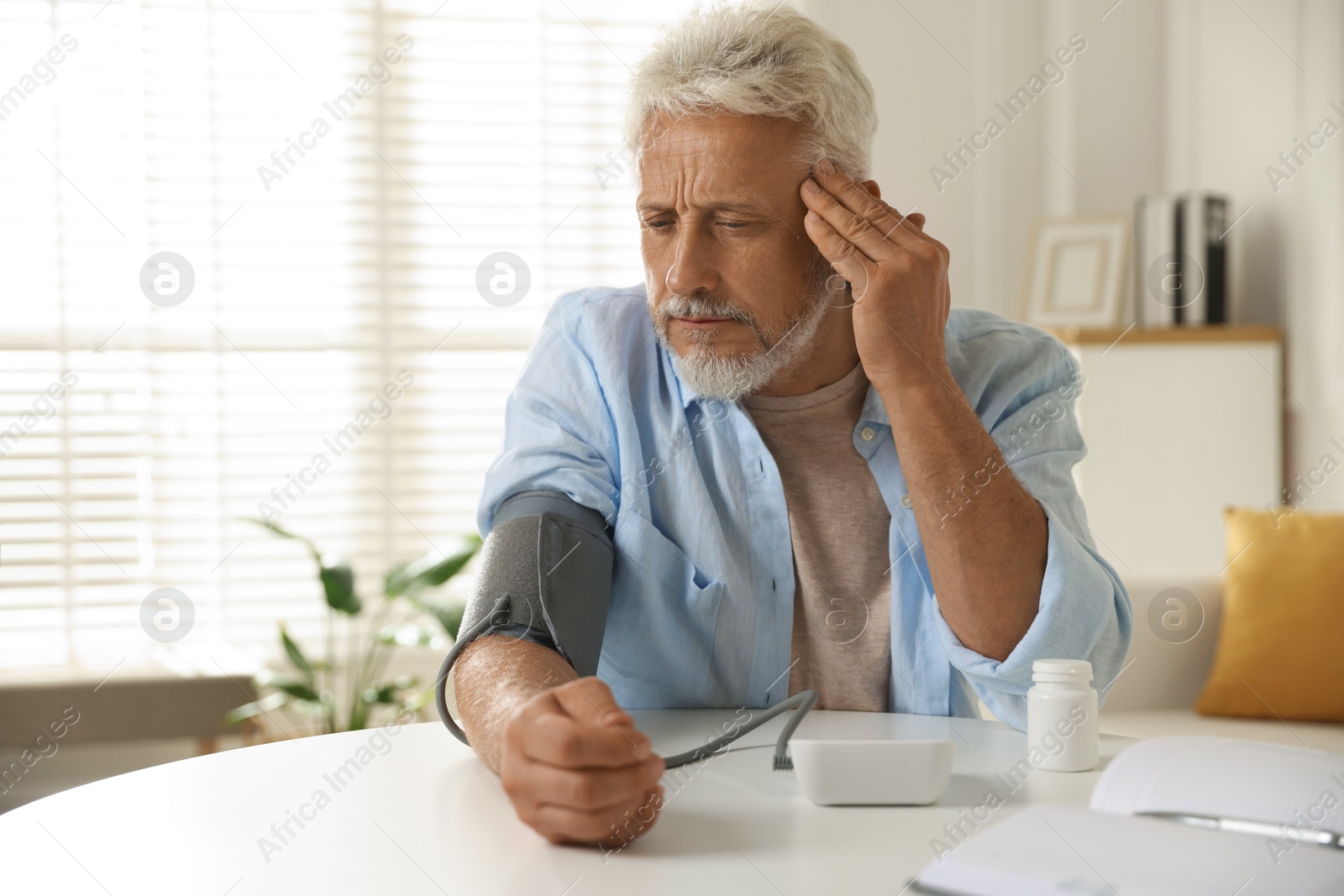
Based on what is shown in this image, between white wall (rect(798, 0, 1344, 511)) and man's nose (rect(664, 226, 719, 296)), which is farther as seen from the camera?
white wall (rect(798, 0, 1344, 511))

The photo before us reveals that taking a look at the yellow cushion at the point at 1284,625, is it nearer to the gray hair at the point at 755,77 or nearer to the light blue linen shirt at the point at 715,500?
the light blue linen shirt at the point at 715,500

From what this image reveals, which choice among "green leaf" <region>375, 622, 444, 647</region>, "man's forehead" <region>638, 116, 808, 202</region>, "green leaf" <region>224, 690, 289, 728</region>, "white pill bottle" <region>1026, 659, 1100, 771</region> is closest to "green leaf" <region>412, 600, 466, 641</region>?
"green leaf" <region>375, 622, 444, 647</region>

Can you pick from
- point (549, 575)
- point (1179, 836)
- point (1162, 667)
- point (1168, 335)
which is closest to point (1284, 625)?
point (1162, 667)

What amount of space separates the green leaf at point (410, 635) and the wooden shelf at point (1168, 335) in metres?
1.96

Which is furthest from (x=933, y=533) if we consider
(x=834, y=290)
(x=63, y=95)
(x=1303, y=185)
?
(x=63, y=95)

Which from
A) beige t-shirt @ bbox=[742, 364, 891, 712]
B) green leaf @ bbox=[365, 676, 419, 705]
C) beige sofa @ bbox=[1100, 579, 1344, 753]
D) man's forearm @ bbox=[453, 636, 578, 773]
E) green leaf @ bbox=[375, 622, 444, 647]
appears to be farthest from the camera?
green leaf @ bbox=[375, 622, 444, 647]

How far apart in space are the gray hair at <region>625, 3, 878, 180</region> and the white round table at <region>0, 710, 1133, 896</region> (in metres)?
0.76

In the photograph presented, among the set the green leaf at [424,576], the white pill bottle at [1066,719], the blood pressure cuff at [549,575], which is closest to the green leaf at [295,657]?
the green leaf at [424,576]

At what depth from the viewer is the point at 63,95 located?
322 cm

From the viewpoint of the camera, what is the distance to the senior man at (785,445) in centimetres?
125

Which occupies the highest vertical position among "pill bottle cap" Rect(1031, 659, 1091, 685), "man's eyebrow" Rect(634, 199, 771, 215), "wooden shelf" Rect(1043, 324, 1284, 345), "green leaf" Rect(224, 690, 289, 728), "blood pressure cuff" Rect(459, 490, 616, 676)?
"man's eyebrow" Rect(634, 199, 771, 215)

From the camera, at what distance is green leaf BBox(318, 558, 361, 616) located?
9.53ft

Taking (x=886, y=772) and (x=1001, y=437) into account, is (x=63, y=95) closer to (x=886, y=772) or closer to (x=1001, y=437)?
(x=1001, y=437)

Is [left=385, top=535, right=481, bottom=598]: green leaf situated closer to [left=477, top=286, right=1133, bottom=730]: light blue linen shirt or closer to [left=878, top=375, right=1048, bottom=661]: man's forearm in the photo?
[left=477, top=286, right=1133, bottom=730]: light blue linen shirt
